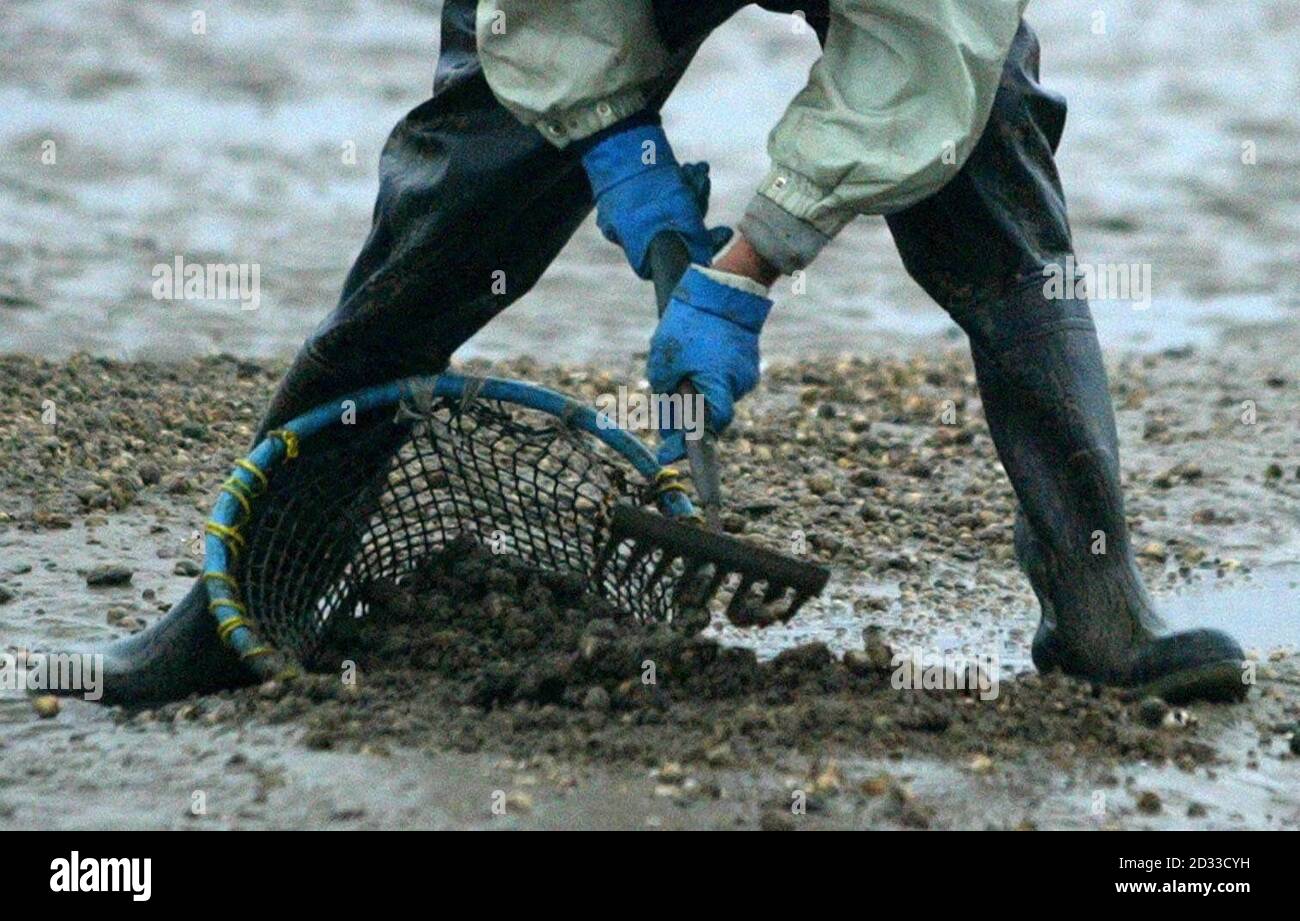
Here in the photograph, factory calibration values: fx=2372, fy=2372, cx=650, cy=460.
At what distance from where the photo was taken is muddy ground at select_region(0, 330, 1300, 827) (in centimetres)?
347

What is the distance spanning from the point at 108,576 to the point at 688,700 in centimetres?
153

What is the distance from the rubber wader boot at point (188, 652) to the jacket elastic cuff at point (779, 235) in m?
0.94

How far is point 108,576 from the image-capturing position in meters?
4.76

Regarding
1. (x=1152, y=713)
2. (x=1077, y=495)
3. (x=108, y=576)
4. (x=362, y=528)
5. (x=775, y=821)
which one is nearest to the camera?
(x=775, y=821)

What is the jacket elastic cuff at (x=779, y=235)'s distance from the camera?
355 cm

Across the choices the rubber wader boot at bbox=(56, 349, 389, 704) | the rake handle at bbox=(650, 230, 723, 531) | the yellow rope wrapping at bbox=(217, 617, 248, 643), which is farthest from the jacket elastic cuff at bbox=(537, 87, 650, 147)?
the yellow rope wrapping at bbox=(217, 617, 248, 643)

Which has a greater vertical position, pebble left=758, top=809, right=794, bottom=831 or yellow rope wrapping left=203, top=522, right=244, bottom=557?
yellow rope wrapping left=203, top=522, right=244, bottom=557

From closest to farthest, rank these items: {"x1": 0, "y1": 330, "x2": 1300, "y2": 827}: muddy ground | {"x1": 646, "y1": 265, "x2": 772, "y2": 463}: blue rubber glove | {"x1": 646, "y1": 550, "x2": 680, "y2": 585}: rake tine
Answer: {"x1": 0, "y1": 330, "x2": 1300, "y2": 827}: muddy ground
{"x1": 646, "y1": 265, "x2": 772, "y2": 463}: blue rubber glove
{"x1": 646, "y1": 550, "x2": 680, "y2": 585}: rake tine

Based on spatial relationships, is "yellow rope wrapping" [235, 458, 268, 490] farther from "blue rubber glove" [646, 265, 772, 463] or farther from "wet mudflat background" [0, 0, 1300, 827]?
"blue rubber glove" [646, 265, 772, 463]

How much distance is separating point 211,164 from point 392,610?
4895mm

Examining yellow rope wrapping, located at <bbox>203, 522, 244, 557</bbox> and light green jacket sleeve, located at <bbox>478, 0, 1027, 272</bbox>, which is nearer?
light green jacket sleeve, located at <bbox>478, 0, 1027, 272</bbox>

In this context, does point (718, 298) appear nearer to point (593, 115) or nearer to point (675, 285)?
point (675, 285)

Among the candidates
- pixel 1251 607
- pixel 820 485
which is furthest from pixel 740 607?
pixel 820 485

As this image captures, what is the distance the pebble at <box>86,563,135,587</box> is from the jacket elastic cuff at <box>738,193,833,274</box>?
5.84 feet
